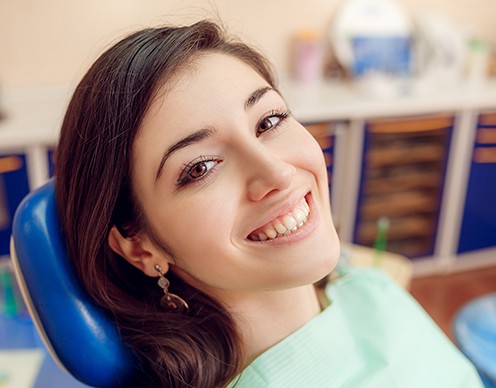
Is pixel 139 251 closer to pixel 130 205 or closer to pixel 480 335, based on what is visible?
pixel 130 205

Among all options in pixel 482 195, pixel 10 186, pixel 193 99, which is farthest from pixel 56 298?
pixel 482 195

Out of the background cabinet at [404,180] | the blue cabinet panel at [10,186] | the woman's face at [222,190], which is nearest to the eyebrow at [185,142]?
the woman's face at [222,190]

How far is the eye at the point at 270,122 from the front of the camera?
0.91m

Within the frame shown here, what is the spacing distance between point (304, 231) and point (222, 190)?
141 mm

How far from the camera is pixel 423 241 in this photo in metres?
2.89

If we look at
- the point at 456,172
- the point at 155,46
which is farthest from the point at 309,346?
the point at 456,172

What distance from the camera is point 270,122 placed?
0.92 metres

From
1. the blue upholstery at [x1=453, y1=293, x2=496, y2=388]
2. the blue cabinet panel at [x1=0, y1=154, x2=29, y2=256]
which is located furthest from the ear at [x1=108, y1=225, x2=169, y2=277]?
the blue cabinet panel at [x1=0, y1=154, x2=29, y2=256]

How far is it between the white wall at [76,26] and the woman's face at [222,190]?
1509 millimetres

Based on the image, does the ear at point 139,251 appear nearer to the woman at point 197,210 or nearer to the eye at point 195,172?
the woman at point 197,210

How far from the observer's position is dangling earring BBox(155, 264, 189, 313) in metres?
0.95

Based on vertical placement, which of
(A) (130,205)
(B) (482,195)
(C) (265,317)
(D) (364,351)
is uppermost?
(A) (130,205)

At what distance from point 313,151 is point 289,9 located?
2021 millimetres

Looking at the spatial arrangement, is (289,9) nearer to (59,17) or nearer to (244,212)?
(59,17)
